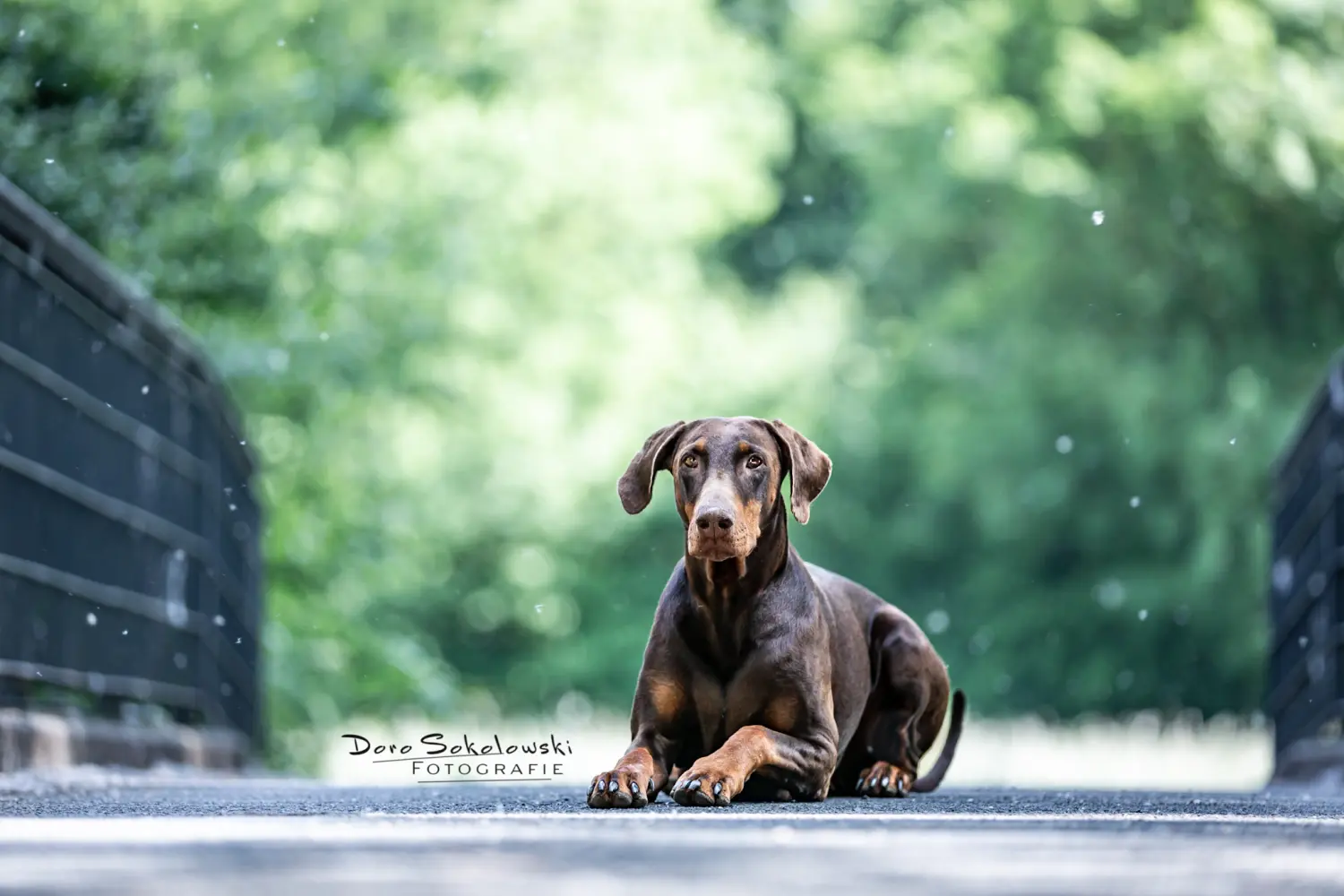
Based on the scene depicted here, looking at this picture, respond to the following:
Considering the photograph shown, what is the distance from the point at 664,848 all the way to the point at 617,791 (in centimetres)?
152

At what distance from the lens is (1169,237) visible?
68.8 feet

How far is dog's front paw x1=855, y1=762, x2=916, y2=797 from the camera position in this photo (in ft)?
22.0

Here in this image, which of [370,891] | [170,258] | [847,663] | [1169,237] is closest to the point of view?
[370,891]

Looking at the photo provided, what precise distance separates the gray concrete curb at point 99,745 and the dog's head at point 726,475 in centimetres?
243

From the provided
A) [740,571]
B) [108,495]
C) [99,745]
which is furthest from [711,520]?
[108,495]

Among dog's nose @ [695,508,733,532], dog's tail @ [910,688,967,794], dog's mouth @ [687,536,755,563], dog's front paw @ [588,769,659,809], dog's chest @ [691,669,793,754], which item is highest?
dog's nose @ [695,508,733,532]

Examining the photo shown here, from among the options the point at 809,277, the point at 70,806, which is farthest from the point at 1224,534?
the point at 70,806

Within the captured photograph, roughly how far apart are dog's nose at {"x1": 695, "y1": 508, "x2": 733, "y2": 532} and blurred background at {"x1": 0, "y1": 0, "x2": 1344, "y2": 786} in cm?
873

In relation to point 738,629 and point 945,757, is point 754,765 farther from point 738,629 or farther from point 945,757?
point 945,757

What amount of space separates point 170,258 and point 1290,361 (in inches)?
490

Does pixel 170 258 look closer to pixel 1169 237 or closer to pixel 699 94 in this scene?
pixel 699 94

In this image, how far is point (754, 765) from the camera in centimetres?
566

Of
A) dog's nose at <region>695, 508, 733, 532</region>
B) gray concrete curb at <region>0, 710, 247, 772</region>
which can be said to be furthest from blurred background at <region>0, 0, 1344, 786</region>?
dog's nose at <region>695, 508, 733, 532</region>

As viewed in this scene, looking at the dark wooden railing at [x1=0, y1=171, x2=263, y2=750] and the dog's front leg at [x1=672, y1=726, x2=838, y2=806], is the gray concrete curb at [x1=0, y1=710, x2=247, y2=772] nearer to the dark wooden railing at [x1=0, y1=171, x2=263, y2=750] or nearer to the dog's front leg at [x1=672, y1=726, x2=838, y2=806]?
the dark wooden railing at [x1=0, y1=171, x2=263, y2=750]
